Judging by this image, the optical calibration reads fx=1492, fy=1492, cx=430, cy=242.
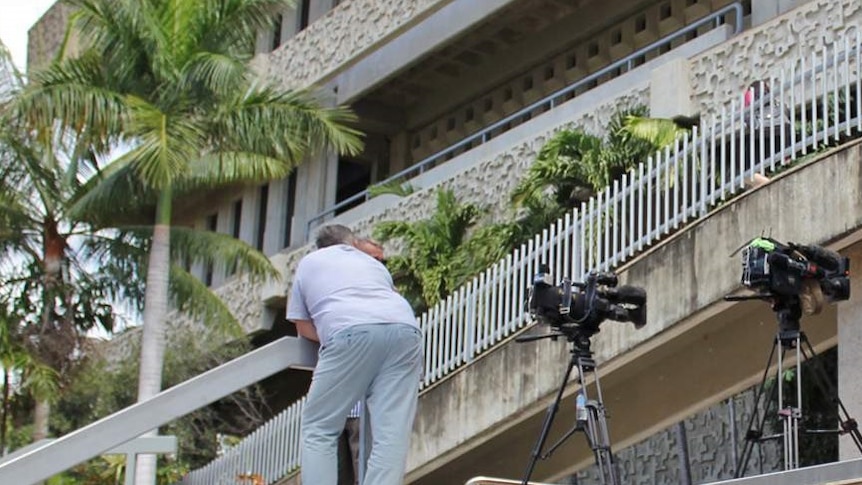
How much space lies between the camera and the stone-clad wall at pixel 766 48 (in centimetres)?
1411

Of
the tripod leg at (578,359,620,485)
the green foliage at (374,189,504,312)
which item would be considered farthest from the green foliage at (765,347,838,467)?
the tripod leg at (578,359,620,485)

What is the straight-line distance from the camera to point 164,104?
17.9 m

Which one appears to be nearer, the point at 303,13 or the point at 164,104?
the point at 164,104

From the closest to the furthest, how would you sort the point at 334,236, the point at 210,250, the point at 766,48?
the point at 334,236, the point at 766,48, the point at 210,250

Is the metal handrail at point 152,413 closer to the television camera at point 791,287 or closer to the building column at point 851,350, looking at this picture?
the television camera at point 791,287

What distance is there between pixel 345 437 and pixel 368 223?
14.0 metres

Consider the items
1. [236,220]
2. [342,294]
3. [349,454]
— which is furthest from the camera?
[236,220]

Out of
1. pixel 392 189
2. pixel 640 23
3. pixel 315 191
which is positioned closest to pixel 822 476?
pixel 392 189

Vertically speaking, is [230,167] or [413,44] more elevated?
[413,44]

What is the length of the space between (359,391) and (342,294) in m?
0.42

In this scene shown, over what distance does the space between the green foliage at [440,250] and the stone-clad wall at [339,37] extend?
378 centimetres

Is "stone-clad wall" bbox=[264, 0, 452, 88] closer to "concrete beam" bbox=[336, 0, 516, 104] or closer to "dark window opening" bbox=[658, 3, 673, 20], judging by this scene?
"concrete beam" bbox=[336, 0, 516, 104]

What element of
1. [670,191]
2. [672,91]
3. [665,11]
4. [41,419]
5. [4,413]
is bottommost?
[670,191]

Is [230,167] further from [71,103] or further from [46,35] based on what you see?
[46,35]
